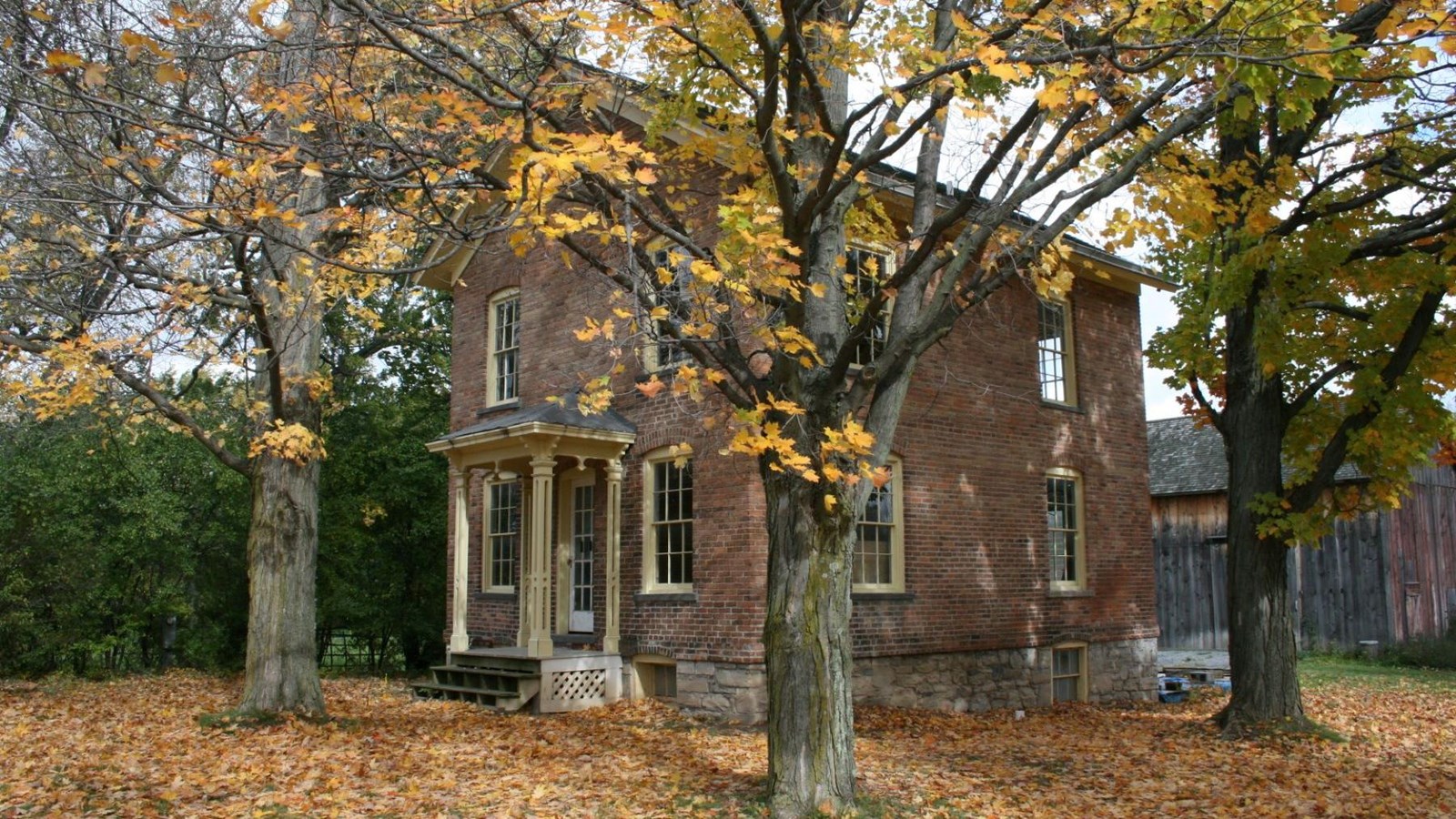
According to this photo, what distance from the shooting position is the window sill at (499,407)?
16516mm

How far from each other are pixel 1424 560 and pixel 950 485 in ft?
47.8

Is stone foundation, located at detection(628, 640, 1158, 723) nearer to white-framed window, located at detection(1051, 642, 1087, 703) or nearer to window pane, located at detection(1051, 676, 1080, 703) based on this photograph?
white-framed window, located at detection(1051, 642, 1087, 703)

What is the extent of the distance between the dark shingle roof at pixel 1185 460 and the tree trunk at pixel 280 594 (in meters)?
18.0

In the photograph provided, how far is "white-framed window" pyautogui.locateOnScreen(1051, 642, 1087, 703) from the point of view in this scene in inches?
660

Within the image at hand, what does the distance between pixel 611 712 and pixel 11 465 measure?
37.1 feet

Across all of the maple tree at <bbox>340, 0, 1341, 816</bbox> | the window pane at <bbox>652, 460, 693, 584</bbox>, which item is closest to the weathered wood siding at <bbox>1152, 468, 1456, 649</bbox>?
the window pane at <bbox>652, 460, 693, 584</bbox>

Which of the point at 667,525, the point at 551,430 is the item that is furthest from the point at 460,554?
the point at 667,525

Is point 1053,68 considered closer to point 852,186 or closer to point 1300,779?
point 852,186

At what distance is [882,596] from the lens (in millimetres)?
14117

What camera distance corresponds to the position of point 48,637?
16797mm

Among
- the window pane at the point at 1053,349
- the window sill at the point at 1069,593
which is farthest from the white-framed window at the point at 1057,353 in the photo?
the window sill at the point at 1069,593

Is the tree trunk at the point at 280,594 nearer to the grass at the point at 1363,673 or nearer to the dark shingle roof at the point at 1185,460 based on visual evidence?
the grass at the point at 1363,673

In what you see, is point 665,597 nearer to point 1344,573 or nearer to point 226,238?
point 226,238

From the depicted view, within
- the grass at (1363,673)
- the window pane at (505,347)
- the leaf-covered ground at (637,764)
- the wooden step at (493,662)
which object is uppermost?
the window pane at (505,347)
